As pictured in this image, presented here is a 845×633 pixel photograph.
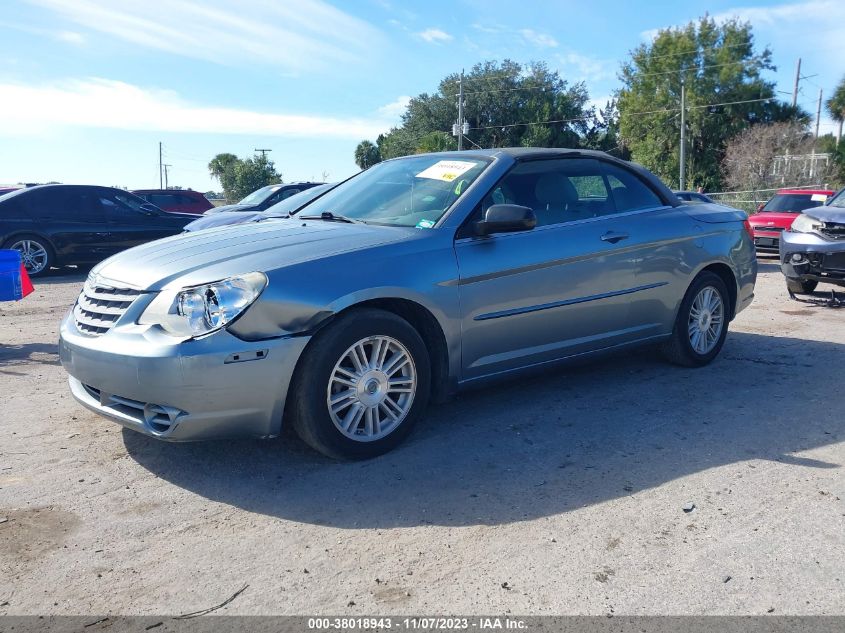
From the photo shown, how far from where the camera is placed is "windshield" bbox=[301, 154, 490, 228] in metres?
4.71

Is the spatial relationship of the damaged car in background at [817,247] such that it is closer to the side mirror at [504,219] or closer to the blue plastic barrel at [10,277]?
the side mirror at [504,219]

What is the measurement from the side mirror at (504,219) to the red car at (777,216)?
473 inches

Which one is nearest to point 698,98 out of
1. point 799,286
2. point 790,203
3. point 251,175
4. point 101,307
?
point 251,175

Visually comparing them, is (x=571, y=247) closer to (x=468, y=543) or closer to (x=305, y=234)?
(x=305, y=234)

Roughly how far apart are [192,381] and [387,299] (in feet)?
3.76

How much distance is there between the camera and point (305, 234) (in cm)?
439

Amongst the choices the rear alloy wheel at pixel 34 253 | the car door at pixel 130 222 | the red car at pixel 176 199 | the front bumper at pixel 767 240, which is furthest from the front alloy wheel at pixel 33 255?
the front bumper at pixel 767 240

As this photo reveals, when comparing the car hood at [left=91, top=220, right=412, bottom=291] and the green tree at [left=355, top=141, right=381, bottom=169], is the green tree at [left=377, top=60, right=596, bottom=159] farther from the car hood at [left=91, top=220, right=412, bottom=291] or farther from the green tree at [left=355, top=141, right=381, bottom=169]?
the car hood at [left=91, top=220, right=412, bottom=291]

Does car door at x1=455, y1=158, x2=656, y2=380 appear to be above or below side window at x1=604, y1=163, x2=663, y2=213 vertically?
below

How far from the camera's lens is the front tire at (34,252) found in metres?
12.2

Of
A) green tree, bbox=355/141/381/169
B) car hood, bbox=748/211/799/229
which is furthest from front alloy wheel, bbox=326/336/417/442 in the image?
green tree, bbox=355/141/381/169

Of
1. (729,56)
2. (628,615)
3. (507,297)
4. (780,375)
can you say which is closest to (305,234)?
(507,297)

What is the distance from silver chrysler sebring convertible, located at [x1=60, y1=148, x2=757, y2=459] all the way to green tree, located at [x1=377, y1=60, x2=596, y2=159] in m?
61.0

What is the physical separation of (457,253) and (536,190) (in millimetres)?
977
